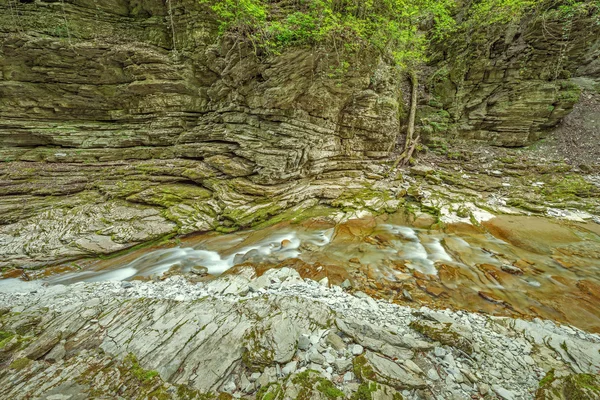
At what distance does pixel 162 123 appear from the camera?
11023 millimetres

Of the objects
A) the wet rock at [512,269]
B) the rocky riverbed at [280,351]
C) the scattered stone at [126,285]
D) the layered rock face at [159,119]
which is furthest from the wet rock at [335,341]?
the layered rock face at [159,119]

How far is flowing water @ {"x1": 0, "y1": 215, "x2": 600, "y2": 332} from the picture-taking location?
5508 mm

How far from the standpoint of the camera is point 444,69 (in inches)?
604

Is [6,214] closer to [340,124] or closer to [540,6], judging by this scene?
[340,124]

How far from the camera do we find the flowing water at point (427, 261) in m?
5.51

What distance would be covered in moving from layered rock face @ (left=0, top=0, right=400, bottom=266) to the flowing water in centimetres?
146

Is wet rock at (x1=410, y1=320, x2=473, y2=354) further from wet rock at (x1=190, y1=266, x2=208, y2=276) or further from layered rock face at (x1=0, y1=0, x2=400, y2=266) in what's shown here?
layered rock face at (x1=0, y1=0, x2=400, y2=266)

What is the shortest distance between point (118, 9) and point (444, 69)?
19290mm

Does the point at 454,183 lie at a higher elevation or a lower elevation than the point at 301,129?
lower


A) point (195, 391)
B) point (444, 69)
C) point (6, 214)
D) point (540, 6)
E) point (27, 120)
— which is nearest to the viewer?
point (195, 391)

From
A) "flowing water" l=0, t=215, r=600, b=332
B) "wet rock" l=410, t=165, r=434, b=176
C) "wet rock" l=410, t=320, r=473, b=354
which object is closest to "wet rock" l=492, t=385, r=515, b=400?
"wet rock" l=410, t=320, r=473, b=354

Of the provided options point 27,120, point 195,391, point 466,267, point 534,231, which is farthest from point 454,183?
point 27,120

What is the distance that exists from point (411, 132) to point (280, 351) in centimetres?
1457

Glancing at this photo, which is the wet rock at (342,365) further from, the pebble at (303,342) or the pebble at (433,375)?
the pebble at (433,375)
